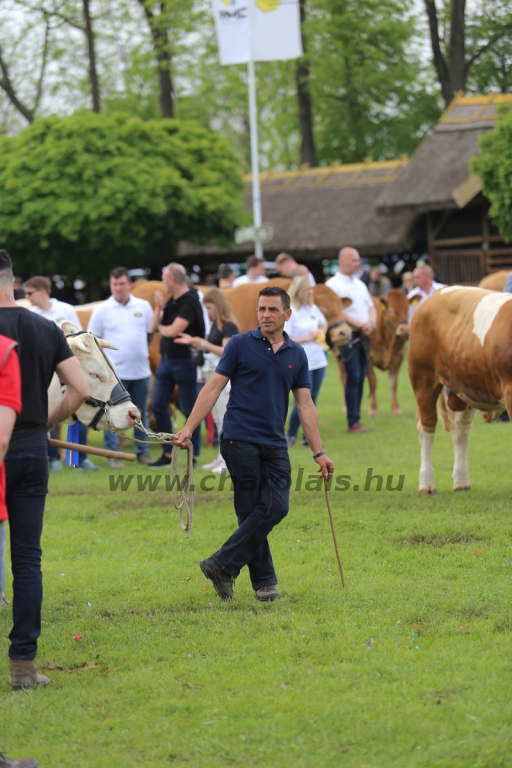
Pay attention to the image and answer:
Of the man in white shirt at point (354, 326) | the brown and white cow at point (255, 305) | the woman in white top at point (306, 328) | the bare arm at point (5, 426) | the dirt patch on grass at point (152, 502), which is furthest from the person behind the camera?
the man in white shirt at point (354, 326)

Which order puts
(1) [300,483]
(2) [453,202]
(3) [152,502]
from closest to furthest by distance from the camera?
(3) [152,502] → (1) [300,483] → (2) [453,202]

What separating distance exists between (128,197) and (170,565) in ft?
65.1

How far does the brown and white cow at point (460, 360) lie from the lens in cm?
833

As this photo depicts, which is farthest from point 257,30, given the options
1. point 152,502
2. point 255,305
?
point 152,502

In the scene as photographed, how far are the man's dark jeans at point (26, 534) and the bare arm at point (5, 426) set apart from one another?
27.5 inches

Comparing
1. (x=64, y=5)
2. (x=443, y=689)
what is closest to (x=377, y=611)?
(x=443, y=689)

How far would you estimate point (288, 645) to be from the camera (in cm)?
544

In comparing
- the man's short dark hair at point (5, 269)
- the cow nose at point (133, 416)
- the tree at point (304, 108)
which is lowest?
the cow nose at point (133, 416)

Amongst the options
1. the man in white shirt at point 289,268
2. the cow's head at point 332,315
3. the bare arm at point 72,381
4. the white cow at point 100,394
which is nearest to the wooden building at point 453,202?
the man in white shirt at point 289,268

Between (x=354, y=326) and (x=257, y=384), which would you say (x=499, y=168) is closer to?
(x=354, y=326)

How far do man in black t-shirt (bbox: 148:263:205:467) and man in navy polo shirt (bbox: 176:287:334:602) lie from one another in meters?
4.93

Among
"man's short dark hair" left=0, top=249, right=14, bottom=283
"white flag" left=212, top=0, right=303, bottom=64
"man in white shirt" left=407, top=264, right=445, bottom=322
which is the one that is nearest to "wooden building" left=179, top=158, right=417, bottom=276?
"white flag" left=212, top=0, right=303, bottom=64

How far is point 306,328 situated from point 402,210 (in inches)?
701

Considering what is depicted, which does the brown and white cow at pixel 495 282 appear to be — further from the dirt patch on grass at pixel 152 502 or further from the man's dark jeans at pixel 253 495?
the man's dark jeans at pixel 253 495
